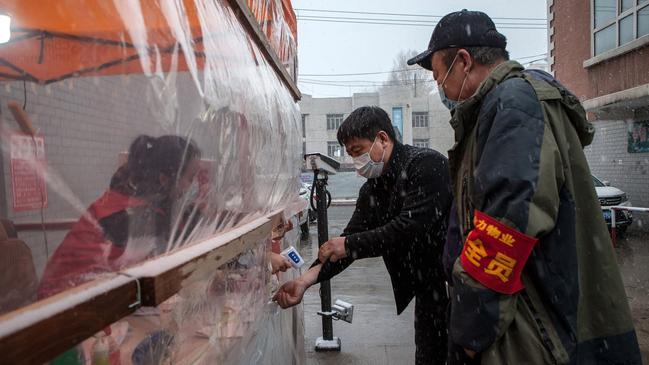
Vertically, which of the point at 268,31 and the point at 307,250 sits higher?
the point at 268,31

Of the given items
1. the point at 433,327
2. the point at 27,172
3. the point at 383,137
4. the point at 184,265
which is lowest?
the point at 433,327

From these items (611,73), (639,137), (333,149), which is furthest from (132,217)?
(333,149)

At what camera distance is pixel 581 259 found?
1689 millimetres

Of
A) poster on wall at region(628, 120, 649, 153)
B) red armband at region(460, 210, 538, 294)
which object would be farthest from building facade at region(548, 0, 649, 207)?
red armband at region(460, 210, 538, 294)

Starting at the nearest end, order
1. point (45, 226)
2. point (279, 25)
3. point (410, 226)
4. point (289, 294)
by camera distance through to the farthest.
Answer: point (45, 226)
point (289, 294)
point (410, 226)
point (279, 25)

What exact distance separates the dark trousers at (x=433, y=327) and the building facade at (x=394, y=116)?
40139 millimetres

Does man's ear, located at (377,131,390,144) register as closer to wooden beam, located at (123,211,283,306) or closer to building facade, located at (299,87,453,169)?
wooden beam, located at (123,211,283,306)

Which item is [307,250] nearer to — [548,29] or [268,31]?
[268,31]

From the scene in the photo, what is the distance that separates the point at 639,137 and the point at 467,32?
477 inches

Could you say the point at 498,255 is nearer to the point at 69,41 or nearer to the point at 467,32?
the point at 467,32

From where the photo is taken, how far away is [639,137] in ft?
39.1

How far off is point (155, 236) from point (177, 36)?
1.53 ft

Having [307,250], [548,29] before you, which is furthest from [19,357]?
[548,29]

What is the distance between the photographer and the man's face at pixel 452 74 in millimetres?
2088
